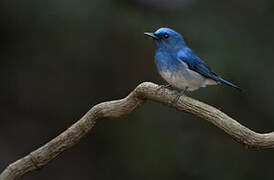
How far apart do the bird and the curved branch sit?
0.37 m

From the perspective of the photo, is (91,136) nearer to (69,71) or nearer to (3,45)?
(69,71)

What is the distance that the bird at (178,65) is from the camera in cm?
487

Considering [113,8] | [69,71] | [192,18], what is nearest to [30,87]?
[69,71]

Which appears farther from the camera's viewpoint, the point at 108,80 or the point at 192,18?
the point at 108,80

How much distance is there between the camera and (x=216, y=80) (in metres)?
5.12

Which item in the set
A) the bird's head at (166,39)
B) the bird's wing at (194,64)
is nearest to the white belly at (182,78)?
the bird's wing at (194,64)

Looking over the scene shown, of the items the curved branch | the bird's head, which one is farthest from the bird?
the curved branch

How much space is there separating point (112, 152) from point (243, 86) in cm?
208

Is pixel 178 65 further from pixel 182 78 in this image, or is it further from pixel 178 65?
pixel 182 78

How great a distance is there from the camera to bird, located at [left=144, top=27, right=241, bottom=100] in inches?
192

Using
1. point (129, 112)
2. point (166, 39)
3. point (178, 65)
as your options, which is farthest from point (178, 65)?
point (129, 112)

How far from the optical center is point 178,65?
493 cm

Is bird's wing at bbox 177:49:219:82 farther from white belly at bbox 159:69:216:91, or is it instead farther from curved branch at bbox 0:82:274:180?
curved branch at bbox 0:82:274:180

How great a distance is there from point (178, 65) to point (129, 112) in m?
0.89
